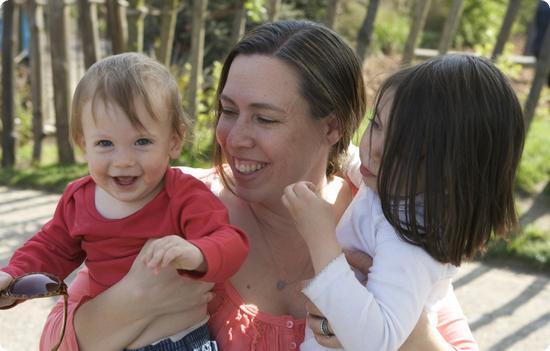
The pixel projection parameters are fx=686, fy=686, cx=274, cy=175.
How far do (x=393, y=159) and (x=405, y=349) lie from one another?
476 millimetres

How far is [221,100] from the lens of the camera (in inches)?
80.2

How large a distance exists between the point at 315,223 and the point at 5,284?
2.59 feet

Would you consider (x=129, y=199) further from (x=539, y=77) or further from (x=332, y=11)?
(x=539, y=77)

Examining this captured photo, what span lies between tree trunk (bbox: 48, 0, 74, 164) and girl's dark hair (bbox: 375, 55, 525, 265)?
476cm

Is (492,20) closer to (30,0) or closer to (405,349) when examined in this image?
(30,0)

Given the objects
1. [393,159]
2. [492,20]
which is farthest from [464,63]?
[492,20]

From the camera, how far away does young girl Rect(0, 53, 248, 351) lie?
179 centimetres

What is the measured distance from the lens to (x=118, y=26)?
584 cm

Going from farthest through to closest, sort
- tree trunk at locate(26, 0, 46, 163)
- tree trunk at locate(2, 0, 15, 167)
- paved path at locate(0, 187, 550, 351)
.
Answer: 1. tree trunk at locate(26, 0, 46, 163)
2. tree trunk at locate(2, 0, 15, 167)
3. paved path at locate(0, 187, 550, 351)

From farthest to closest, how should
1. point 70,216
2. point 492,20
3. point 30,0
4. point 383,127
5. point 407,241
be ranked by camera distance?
point 492,20 < point 30,0 < point 70,216 < point 383,127 < point 407,241

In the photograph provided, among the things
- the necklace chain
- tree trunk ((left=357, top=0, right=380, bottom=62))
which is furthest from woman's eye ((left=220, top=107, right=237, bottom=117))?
tree trunk ((left=357, top=0, right=380, bottom=62))

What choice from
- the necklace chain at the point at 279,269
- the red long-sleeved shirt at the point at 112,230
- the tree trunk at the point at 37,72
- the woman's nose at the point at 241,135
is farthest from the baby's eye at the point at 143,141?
the tree trunk at the point at 37,72

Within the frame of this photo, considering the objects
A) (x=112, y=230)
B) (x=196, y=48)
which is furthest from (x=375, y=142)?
(x=196, y=48)

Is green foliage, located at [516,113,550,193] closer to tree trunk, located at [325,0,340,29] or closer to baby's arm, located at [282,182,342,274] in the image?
tree trunk, located at [325,0,340,29]
